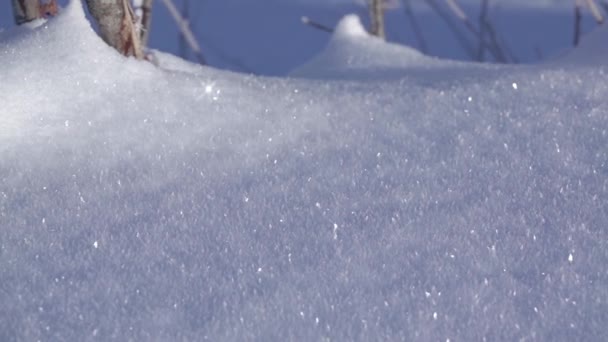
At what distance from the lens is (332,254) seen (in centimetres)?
95

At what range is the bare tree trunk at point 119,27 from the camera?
4.37ft

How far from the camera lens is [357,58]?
1618mm

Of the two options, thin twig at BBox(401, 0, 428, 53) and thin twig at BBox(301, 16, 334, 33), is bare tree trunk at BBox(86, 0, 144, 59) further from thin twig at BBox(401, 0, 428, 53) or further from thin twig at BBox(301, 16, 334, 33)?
thin twig at BBox(401, 0, 428, 53)

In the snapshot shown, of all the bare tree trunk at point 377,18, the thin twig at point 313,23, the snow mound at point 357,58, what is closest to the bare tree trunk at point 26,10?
the snow mound at point 357,58

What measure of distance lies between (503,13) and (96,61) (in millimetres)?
2994

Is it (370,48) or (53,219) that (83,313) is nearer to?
(53,219)

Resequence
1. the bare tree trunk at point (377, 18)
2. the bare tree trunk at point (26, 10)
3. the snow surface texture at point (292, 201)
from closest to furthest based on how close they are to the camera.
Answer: the snow surface texture at point (292, 201)
the bare tree trunk at point (26, 10)
the bare tree trunk at point (377, 18)

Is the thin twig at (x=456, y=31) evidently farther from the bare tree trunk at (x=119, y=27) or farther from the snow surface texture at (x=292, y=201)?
the bare tree trunk at (x=119, y=27)

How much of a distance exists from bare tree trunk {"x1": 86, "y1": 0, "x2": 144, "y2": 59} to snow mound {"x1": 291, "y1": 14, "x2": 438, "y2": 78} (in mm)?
375

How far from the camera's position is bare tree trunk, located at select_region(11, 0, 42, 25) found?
4.71ft

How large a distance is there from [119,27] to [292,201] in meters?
0.47

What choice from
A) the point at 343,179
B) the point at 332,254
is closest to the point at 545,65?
the point at 343,179

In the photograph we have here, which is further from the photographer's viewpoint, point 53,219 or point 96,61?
point 96,61

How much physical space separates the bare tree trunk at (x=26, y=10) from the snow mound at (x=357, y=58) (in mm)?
493
